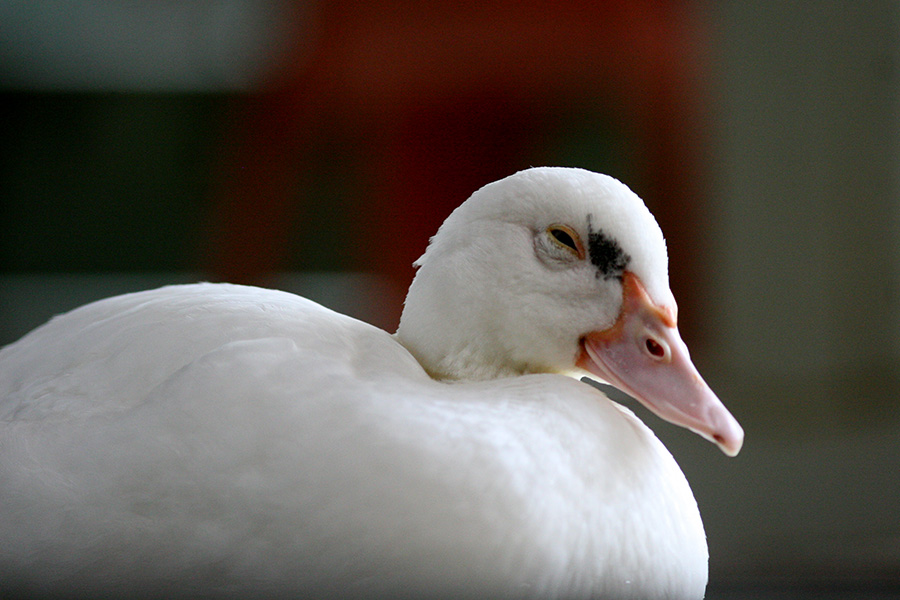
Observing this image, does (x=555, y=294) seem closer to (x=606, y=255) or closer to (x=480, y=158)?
(x=606, y=255)

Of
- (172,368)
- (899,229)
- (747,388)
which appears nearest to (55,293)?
(172,368)

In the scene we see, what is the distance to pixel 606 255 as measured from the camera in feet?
2.27

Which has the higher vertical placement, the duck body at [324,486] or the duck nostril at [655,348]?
the duck nostril at [655,348]

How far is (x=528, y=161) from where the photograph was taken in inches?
58.7

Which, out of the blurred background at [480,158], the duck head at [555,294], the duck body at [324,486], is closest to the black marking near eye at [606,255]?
the duck head at [555,294]

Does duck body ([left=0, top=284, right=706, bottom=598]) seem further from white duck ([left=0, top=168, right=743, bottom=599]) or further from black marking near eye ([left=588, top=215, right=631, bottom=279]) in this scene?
black marking near eye ([left=588, top=215, right=631, bottom=279])

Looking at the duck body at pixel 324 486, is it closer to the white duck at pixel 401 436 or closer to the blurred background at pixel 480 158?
the white duck at pixel 401 436

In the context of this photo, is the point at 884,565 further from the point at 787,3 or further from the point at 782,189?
the point at 787,3

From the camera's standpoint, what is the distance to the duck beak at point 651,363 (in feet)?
2.09

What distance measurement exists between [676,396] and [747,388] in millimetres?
1062

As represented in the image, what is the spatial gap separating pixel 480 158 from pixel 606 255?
0.81 meters

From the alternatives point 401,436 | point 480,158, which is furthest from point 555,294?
point 480,158

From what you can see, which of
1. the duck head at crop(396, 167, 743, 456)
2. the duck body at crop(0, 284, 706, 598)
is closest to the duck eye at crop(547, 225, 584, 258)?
the duck head at crop(396, 167, 743, 456)

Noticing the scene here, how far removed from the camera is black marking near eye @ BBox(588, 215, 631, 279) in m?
0.69
